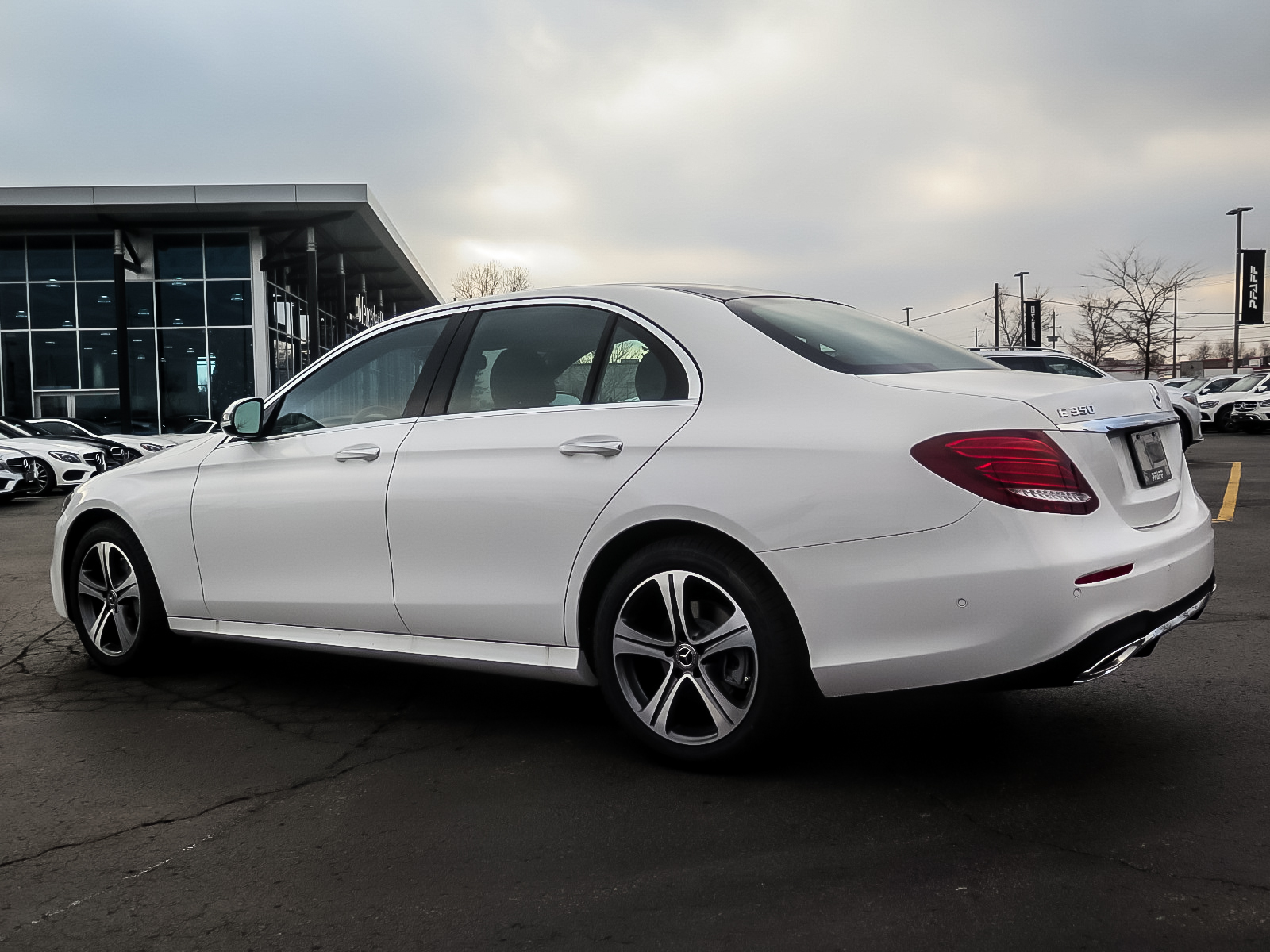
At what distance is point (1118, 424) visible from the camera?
3498 mm

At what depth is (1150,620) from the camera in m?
3.33

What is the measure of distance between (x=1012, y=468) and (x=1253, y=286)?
1828 inches

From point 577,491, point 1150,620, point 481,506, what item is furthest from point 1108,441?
point 481,506

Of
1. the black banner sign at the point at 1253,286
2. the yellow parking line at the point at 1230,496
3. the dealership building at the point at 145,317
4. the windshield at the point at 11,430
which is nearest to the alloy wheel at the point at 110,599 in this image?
the yellow parking line at the point at 1230,496

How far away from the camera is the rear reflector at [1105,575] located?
124 inches

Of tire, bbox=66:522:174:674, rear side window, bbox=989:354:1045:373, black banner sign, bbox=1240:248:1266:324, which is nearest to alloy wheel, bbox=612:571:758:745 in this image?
tire, bbox=66:522:174:674

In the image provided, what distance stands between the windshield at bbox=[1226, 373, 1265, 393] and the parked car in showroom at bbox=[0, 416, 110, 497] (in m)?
27.1

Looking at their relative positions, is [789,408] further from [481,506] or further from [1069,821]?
[1069,821]

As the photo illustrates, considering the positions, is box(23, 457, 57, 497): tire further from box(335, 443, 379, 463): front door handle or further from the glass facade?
the glass facade

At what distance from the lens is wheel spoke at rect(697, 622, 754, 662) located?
347 cm

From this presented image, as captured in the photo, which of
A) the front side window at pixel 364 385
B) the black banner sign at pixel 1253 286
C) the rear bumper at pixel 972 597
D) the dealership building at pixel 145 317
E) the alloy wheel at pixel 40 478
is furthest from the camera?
the black banner sign at pixel 1253 286

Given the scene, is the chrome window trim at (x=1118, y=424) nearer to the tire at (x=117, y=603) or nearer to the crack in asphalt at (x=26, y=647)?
the tire at (x=117, y=603)

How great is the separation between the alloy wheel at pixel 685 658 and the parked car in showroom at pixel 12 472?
48.5ft

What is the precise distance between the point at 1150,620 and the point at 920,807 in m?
0.84
